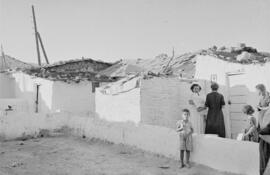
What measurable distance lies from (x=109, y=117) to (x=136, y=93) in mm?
2012

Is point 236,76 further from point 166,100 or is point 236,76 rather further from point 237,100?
point 166,100

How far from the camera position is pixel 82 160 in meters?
7.52

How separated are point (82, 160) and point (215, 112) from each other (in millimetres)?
3615

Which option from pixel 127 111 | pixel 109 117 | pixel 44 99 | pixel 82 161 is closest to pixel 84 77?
pixel 44 99

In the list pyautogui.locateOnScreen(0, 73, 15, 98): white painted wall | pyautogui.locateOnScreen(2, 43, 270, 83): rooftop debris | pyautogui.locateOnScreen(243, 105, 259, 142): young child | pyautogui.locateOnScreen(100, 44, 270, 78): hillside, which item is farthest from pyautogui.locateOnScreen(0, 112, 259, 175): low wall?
pyautogui.locateOnScreen(0, 73, 15, 98): white painted wall

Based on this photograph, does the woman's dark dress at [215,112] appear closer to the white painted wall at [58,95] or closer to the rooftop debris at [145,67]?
the rooftop debris at [145,67]

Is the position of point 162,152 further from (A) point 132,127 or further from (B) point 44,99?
(B) point 44,99

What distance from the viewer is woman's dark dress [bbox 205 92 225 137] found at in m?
7.69

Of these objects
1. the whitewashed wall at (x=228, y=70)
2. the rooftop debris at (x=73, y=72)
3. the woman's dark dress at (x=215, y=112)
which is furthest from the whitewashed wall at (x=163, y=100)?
the rooftop debris at (x=73, y=72)

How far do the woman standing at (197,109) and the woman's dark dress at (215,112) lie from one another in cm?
138

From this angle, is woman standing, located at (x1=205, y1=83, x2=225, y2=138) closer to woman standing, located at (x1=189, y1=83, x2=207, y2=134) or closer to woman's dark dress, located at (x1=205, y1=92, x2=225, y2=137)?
woman's dark dress, located at (x1=205, y1=92, x2=225, y2=137)

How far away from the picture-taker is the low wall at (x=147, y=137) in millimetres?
5543

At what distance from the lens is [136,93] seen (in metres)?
9.23

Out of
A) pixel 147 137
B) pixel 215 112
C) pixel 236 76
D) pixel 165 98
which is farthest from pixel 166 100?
pixel 236 76
